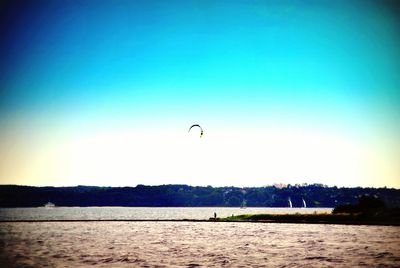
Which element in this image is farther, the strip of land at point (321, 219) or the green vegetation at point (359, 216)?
the green vegetation at point (359, 216)

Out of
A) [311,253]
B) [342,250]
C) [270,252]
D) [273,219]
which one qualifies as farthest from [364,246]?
[273,219]

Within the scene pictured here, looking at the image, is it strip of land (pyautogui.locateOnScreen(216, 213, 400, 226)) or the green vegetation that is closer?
strip of land (pyautogui.locateOnScreen(216, 213, 400, 226))

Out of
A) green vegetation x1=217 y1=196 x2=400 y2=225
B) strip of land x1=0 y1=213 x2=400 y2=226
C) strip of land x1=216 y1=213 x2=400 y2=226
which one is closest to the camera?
strip of land x1=216 y1=213 x2=400 y2=226

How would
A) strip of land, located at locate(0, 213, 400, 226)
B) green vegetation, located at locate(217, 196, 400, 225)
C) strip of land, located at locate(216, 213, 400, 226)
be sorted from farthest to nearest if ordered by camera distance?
green vegetation, located at locate(217, 196, 400, 225) → strip of land, located at locate(0, 213, 400, 226) → strip of land, located at locate(216, 213, 400, 226)

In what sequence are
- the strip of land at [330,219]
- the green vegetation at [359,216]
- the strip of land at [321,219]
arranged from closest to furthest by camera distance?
the strip of land at [330,219] < the strip of land at [321,219] < the green vegetation at [359,216]

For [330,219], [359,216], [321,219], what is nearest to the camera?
[359,216]

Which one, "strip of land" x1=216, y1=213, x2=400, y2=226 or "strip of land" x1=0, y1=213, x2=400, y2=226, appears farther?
"strip of land" x1=0, y1=213, x2=400, y2=226

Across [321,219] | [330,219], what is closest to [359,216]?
[330,219]

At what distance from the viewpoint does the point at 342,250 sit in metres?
45.2

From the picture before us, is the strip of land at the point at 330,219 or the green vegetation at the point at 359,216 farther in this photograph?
the green vegetation at the point at 359,216

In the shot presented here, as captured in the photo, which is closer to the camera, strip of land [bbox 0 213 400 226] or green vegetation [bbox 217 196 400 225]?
strip of land [bbox 0 213 400 226]

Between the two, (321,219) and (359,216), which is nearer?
(359,216)

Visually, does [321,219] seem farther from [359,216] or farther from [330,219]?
[359,216]

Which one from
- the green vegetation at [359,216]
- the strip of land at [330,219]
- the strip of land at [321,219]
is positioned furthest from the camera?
the green vegetation at [359,216]
